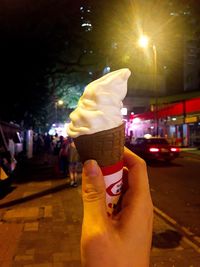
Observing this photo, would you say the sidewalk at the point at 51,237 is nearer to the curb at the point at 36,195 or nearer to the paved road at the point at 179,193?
the curb at the point at 36,195

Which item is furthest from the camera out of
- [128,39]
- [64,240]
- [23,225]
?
[128,39]

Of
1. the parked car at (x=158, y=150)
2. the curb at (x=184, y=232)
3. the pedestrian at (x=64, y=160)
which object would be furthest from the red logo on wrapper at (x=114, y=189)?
the parked car at (x=158, y=150)

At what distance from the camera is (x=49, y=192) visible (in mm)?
12711

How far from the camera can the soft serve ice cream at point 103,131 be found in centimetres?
193

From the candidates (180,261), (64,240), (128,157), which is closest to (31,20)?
(64,240)

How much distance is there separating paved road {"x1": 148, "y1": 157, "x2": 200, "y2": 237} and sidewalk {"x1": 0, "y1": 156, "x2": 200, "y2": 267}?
0.64 meters

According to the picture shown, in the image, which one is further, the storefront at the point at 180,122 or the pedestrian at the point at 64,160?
the storefront at the point at 180,122

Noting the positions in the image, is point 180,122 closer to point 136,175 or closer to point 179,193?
point 179,193

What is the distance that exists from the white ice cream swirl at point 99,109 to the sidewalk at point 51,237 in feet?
13.7

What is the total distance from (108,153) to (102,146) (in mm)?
46

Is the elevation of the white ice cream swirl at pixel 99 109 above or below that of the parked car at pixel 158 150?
above

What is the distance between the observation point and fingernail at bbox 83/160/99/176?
74.5 inches

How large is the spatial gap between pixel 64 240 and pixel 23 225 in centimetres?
153

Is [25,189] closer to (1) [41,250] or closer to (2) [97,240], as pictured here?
(1) [41,250]
